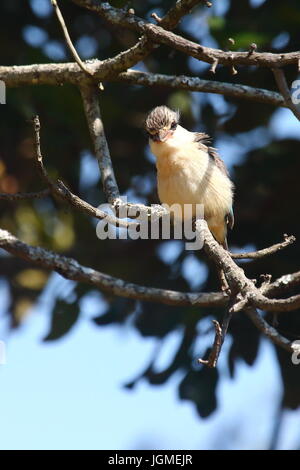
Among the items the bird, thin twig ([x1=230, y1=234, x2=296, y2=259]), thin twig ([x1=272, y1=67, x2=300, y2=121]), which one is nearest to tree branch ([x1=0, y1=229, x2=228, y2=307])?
thin twig ([x1=230, y1=234, x2=296, y2=259])

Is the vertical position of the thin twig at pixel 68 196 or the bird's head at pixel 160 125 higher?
the bird's head at pixel 160 125

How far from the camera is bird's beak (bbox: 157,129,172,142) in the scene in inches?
226

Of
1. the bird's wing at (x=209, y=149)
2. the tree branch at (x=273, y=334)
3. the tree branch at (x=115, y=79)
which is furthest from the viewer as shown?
the bird's wing at (x=209, y=149)

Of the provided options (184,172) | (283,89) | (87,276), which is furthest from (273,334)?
(184,172)

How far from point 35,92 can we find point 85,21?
2.94 ft

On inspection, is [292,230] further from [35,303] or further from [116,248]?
[35,303]

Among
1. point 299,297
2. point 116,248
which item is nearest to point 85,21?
point 116,248

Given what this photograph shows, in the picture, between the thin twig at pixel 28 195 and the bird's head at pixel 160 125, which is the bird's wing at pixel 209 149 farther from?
the thin twig at pixel 28 195

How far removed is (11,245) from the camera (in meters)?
4.84

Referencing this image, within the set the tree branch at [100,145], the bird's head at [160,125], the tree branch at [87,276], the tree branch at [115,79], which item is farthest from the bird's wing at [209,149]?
the tree branch at [87,276]

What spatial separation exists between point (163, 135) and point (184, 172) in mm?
304

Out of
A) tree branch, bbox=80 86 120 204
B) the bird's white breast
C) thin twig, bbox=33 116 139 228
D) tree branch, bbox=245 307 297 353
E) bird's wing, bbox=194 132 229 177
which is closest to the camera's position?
thin twig, bbox=33 116 139 228

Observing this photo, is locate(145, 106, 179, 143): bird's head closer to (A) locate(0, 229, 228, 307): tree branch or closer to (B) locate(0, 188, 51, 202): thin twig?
(A) locate(0, 229, 228, 307): tree branch

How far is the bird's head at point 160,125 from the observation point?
227 inches
